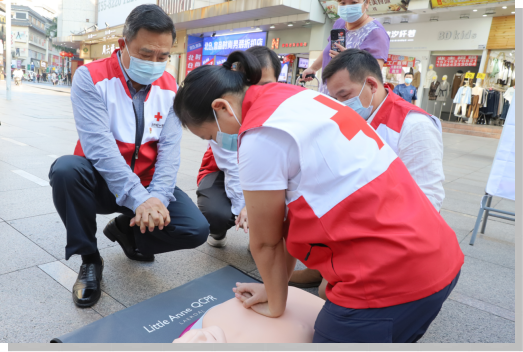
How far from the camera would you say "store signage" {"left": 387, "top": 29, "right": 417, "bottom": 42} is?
487 inches

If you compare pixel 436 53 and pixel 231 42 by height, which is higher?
pixel 231 42

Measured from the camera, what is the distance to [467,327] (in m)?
1.77

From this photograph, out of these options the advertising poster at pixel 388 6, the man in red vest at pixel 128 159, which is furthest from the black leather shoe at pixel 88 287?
the advertising poster at pixel 388 6

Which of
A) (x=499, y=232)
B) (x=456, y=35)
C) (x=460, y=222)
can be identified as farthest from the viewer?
(x=456, y=35)

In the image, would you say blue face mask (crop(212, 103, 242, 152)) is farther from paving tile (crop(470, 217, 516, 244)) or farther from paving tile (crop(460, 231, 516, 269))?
paving tile (crop(470, 217, 516, 244))

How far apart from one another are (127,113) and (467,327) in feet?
6.20

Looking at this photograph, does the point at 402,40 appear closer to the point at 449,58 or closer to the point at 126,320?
the point at 449,58

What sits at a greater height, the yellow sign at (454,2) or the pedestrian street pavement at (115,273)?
the yellow sign at (454,2)

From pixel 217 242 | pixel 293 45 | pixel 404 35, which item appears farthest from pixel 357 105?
pixel 293 45

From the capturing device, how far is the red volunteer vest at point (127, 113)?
6.14ft

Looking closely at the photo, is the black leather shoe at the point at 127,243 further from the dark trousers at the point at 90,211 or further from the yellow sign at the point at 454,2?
the yellow sign at the point at 454,2

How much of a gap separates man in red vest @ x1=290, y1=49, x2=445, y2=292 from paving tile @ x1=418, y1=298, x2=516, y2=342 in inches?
20.9

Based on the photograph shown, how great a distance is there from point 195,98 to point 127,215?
1.10 metres

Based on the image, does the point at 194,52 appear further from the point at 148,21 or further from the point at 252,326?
the point at 252,326
